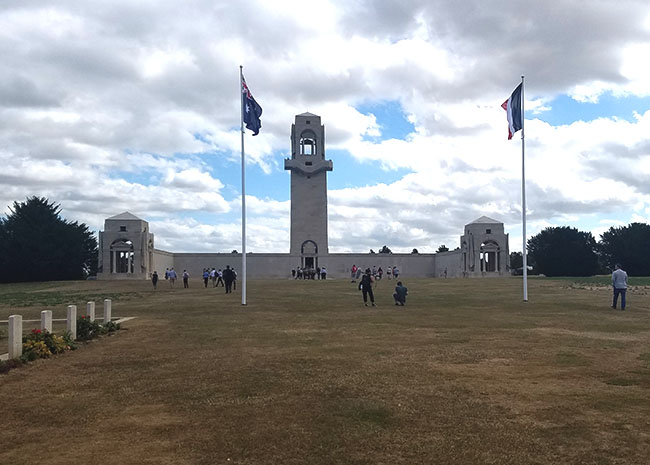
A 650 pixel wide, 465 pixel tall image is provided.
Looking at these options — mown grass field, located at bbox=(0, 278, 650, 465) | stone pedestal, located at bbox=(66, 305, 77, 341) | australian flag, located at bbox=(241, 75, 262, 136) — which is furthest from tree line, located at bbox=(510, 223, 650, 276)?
stone pedestal, located at bbox=(66, 305, 77, 341)

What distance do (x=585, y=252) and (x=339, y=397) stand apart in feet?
250

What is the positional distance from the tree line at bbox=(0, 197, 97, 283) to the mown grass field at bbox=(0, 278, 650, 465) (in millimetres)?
50735

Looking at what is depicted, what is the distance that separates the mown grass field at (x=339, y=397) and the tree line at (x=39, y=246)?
5074cm

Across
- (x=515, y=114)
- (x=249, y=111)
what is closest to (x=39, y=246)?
(x=249, y=111)

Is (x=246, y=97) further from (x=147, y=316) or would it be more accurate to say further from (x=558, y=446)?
(x=558, y=446)

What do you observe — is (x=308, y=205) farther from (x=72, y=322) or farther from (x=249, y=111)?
(x=72, y=322)

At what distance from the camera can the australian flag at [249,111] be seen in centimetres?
2567

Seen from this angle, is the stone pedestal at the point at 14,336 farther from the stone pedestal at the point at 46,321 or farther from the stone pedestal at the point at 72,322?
the stone pedestal at the point at 72,322

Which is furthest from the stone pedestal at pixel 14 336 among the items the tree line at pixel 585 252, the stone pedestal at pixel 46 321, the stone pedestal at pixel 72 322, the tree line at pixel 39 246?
the tree line at pixel 585 252

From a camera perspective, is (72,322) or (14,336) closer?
(14,336)

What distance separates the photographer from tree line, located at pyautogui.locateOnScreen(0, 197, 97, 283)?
60.3m

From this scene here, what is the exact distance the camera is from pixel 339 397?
27.5 feet

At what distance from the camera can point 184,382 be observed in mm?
9602

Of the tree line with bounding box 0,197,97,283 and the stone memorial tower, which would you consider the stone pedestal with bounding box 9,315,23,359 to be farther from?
the stone memorial tower
